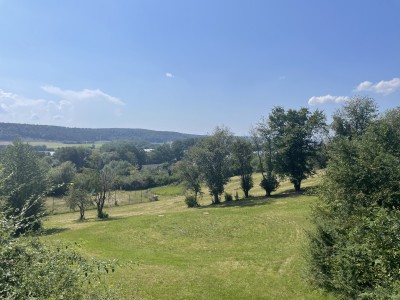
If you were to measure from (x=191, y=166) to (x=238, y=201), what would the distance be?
10.7 meters

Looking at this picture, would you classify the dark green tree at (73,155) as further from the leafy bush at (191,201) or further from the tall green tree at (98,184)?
the leafy bush at (191,201)

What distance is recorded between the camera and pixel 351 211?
21203 millimetres

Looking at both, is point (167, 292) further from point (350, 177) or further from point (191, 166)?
point (191, 166)

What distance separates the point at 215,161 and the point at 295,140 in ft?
49.3

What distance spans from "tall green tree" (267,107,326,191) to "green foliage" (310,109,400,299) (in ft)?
109

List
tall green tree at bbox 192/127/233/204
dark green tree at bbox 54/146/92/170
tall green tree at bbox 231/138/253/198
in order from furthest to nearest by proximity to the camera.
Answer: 1. dark green tree at bbox 54/146/92/170
2. tall green tree at bbox 231/138/253/198
3. tall green tree at bbox 192/127/233/204

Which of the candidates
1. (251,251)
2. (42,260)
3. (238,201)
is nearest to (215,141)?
(238,201)

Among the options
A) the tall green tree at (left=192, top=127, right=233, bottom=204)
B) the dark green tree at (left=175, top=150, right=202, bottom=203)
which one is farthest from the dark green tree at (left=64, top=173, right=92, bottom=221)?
the tall green tree at (left=192, top=127, right=233, bottom=204)

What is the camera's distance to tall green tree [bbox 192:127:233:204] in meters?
60.5

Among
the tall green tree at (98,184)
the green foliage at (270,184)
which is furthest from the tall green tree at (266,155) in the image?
the tall green tree at (98,184)

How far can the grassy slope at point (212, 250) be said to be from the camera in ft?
74.8

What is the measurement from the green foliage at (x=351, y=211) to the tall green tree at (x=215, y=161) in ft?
117

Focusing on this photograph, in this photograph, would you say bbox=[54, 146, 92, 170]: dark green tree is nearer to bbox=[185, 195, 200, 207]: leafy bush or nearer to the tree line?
the tree line

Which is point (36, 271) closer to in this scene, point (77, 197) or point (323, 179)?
point (323, 179)
